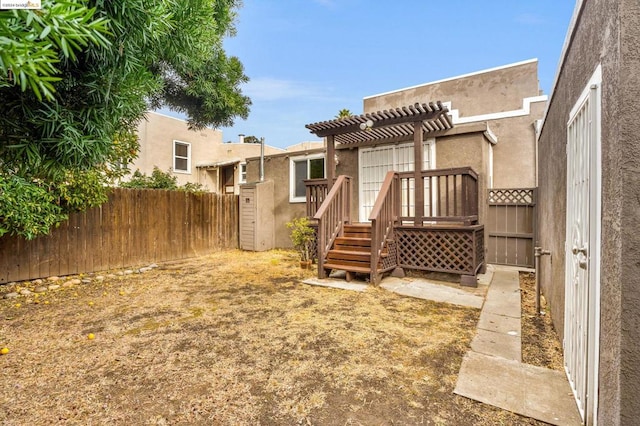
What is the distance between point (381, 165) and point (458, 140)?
1.88 metres

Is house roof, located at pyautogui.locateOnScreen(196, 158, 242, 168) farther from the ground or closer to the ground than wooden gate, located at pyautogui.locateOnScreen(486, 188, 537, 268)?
farther from the ground

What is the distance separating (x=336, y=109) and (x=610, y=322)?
12.6 metres

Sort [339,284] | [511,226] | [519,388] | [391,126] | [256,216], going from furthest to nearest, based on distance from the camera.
→ [256,216] < [511,226] < [391,126] < [339,284] < [519,388]

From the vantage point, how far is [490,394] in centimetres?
208

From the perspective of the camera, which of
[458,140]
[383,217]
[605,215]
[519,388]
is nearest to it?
[605,215]

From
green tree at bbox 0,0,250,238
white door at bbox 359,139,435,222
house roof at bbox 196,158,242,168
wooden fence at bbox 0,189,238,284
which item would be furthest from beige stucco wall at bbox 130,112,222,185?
green tree at bbox 0,0,250,238

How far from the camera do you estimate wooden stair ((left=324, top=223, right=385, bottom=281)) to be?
5410mm

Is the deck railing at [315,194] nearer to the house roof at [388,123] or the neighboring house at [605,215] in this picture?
the house roof at [388,123]

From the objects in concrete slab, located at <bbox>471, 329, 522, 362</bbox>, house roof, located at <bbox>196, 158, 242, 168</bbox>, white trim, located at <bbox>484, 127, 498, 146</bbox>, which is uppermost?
house roof, located at <bbox>196, 158, 242, 168</bbox>

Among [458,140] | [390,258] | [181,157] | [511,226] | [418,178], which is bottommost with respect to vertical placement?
[390,258]

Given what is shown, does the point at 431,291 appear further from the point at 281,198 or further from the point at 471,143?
the point at 281,198

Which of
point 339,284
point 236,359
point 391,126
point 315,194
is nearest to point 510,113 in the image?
point 391,126

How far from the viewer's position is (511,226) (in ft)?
22.3

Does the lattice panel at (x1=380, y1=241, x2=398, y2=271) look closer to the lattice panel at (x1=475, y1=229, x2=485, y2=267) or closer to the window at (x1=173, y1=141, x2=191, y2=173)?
the lattice panel at (x1=475, y1=229, x2=485, y2=267)
